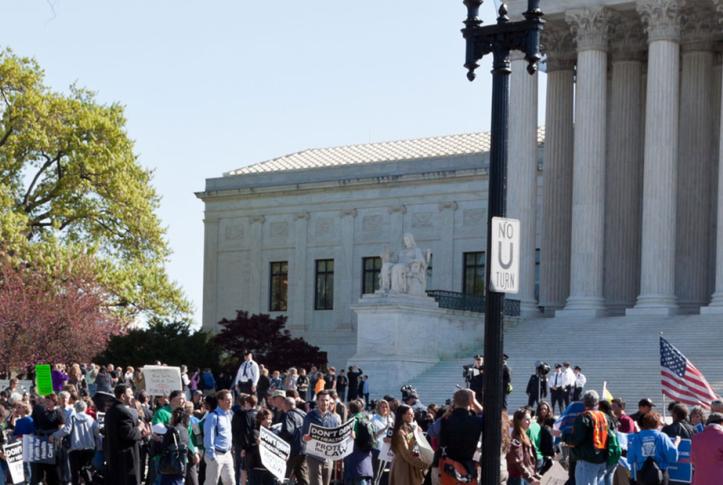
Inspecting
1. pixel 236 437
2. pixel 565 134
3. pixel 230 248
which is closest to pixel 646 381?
pixel 565 134

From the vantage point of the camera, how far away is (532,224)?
5347cm

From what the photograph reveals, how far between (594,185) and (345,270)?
66.2ft

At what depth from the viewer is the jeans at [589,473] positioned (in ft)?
60.4

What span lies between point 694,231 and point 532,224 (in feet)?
18.0

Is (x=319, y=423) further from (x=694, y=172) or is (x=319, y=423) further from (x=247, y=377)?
(x=694, y=172)

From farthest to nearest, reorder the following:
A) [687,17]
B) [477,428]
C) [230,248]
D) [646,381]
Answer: [230,248], [687,17], [646,381], [477,428]

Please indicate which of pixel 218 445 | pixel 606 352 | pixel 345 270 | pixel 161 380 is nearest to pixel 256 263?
pixel 345 270

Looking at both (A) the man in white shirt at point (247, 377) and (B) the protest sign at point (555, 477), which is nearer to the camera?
(B) the protest sign at point (555, 477)

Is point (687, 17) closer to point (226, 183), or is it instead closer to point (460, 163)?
point (460, 163)

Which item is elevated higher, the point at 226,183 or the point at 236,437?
the point at 226,183

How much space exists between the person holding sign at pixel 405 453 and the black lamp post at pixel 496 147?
13.9ft

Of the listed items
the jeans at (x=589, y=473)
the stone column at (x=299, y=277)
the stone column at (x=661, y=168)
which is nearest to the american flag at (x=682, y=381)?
the jeans at (x=589, y=473)

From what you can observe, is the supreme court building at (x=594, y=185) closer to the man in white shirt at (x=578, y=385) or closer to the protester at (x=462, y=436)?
the man in white shirt at (x=578, y=385)

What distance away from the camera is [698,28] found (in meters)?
52.7
